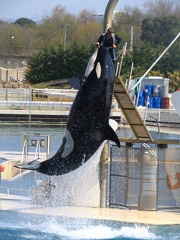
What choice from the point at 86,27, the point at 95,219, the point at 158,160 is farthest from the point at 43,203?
the point at 86,27

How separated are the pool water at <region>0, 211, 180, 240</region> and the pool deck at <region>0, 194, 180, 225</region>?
4.3 inches

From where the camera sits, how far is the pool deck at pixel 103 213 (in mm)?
16594

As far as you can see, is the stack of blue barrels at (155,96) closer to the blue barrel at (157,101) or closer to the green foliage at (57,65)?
the blue barrel at (157,101)

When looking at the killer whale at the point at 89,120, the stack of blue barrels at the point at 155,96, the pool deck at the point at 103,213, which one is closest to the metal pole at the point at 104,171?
the pool deck at the point at 103,213

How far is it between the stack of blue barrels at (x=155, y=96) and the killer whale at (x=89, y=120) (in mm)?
35152

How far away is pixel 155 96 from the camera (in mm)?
52594

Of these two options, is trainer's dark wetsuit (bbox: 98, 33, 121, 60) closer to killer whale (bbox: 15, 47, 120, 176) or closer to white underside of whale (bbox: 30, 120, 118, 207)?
killer whale (bbox: 15, 47, 120, 176)

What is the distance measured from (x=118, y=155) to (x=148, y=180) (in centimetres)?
86

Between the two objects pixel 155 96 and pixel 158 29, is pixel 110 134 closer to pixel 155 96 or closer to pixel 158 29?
pixel 155 96

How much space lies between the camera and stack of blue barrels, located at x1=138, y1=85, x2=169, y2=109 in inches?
1996

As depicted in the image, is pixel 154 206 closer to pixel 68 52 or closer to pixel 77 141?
pixel 77 141

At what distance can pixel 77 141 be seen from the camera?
15.3m

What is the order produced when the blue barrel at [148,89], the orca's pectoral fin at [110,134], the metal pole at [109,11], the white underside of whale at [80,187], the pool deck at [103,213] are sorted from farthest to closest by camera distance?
1. the blue barrel at [148,89]
2. the pool deck at [103,213]
3. the white underside of whale at [80,187]
4. the metal pole at [109,11]
5. the orca's pectoral fin at [110,134]

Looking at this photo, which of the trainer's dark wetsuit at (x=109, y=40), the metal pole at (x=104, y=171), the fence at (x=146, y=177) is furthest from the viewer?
the metal pole at (x=104, y=171)
